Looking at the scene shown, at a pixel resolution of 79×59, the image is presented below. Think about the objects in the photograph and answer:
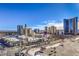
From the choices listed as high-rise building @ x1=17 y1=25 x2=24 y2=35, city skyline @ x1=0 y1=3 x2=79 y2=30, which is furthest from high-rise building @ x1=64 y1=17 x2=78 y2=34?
high-rise building @ x1=17 y1=25 x2=24 y2=35

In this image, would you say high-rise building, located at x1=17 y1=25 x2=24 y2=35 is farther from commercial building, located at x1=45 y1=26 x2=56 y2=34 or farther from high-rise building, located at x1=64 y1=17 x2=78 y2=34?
high-rise building, located at x1=64 y1=17 x2=78 y2=34

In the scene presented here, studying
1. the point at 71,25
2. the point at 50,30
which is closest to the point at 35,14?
the point at 50,30

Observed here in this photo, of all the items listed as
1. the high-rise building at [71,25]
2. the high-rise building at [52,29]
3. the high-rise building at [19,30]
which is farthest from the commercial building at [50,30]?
the high-rise building at [19,30]

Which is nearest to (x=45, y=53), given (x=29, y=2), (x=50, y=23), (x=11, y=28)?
(x=50, y=23)

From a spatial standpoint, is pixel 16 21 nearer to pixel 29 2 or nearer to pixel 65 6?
pixel 29 2

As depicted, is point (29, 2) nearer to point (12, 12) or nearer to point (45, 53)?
point (12, 12)

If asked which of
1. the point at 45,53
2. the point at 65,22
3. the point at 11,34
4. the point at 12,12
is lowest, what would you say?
the point at 45,53

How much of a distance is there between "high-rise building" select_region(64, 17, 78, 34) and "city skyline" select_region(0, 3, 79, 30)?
0.13ft

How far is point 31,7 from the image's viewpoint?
1.77 m

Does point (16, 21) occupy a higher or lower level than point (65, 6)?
lower

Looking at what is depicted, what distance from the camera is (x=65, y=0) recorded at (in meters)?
1.75

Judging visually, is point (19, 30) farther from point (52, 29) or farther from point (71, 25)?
point (71, 25)

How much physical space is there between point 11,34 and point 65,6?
1.95 feet

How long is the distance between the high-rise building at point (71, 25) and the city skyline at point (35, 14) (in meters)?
0.04
